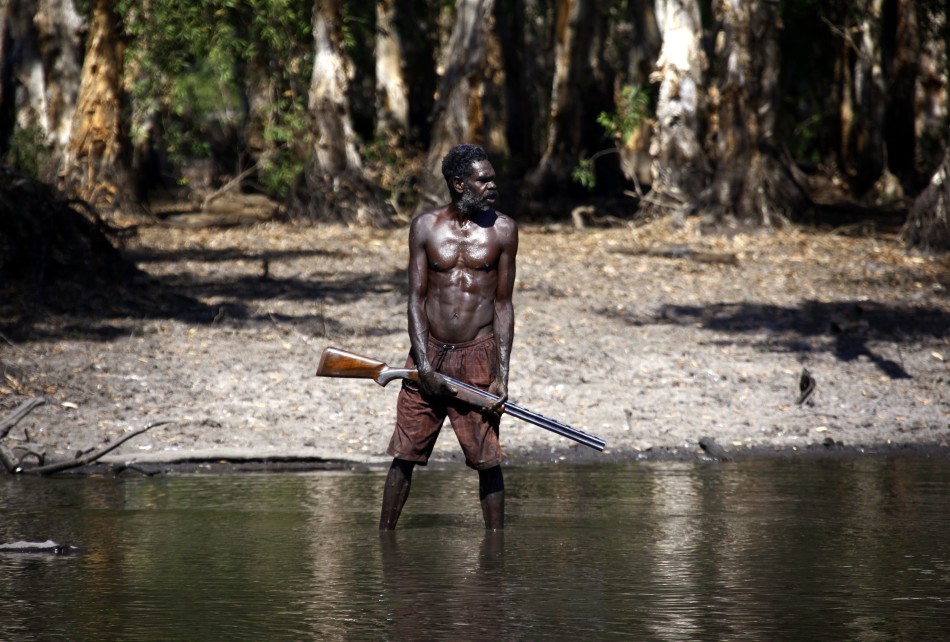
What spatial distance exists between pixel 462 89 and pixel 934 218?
7.34m

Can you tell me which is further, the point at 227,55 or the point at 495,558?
the point at 227,55

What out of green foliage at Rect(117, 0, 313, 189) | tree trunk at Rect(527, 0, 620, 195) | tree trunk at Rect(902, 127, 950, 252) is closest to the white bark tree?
green foliage at Rect(117, 0, 313, 189)

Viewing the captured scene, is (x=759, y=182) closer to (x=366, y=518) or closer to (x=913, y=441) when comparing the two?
(x=913, y=441)

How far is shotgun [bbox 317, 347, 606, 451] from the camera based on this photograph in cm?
692

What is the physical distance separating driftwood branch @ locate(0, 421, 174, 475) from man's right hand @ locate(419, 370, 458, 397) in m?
2.44

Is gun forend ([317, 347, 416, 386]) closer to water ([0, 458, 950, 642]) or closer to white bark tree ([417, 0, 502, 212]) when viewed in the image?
water ([0, 458, 950, 642])

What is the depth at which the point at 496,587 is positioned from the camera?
6.06 meters

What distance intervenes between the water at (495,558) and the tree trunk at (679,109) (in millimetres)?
12758

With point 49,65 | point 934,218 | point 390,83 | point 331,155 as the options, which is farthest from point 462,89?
point 390,83

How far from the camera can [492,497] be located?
283 inches

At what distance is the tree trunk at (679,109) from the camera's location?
21.8 m

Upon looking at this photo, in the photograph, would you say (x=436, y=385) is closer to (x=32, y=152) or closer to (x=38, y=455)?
(x=38, y=455)

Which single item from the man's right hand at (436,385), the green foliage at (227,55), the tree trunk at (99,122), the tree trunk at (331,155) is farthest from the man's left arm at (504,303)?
the tree trunk at (99,122)

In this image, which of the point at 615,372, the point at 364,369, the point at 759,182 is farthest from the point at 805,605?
the point at 759,182
